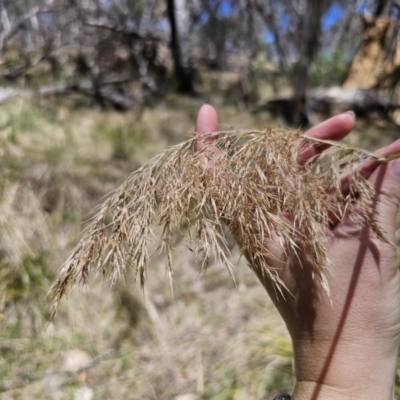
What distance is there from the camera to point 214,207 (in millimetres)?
996

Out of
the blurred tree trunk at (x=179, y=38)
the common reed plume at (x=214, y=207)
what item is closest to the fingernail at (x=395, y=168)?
the common reed plume at (x=214, y=207)

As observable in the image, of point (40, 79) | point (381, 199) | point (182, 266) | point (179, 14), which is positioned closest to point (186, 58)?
point (179, 14)

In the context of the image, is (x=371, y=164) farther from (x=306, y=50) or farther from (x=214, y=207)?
(x=306, y=50)

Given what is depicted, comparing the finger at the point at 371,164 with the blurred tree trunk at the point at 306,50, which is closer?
the finger at the point at 371,164

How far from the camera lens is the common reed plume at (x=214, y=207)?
996 mm

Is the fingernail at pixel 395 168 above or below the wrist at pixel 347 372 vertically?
above

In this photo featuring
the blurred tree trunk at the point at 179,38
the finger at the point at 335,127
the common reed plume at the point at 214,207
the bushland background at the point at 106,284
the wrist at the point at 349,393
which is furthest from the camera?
the blurred tree trunk at the point at 179,38

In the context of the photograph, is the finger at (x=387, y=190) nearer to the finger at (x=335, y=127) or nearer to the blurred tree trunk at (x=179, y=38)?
the finger at (x=335, y=127)

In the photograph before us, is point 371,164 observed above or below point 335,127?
below

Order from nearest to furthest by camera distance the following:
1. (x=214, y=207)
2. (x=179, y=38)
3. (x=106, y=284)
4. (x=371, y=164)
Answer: (x=214, y=207)
(x=371, y=164)
(x=106, y=284)
(x=179, y=38)

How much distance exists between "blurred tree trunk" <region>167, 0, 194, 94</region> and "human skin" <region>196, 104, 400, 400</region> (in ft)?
19.3

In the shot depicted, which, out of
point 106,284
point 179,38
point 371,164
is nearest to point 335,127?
point 371,164

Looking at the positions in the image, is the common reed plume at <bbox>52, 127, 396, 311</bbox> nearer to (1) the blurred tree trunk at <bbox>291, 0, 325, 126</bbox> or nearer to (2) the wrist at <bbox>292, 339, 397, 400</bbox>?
(2) the wrist at <bbox>292, 339, 397, 400</bbox>

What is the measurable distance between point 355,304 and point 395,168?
44 cm
